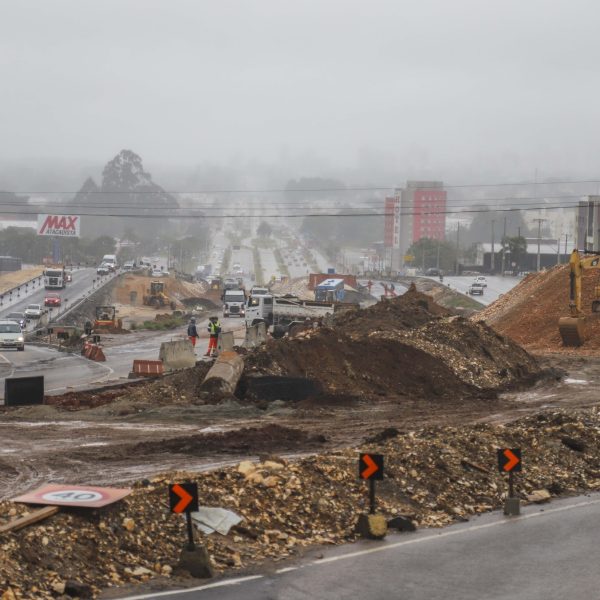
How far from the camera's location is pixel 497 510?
21438 millimetres

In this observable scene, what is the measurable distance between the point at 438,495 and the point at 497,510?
3.46ft

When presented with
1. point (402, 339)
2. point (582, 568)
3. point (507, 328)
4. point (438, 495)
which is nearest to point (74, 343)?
point (507, 328)

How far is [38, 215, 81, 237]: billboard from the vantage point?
177250 millimetres

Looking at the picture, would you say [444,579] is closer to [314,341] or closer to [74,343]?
[314,341]

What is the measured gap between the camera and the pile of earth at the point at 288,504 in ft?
51.6

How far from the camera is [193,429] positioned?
3134 centimetres

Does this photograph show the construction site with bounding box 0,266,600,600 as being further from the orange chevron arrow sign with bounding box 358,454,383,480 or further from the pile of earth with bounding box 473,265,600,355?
the pile of earth with bounding box 473,265,600,355

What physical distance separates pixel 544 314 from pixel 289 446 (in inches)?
1645

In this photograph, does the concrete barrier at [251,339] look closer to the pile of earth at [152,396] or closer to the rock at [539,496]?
the pile of earth at [152,396]

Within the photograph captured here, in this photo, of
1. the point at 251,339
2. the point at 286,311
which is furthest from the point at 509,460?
the point at 286,311

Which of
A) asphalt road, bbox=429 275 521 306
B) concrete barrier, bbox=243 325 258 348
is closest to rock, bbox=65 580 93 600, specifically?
concrete barrier, bbox=243 325 258 348

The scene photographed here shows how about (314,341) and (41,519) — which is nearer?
(41,519)

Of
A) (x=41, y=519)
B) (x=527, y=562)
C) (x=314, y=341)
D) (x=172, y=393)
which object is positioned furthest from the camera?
(x=314, y=341)

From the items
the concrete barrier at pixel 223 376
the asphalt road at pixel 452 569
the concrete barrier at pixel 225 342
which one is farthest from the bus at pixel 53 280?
the asphalt road at pixel 452 569
